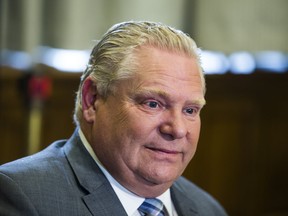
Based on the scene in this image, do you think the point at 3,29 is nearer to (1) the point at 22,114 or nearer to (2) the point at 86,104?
(1) the point at 22,114

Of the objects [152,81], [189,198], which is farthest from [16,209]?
[189,198]

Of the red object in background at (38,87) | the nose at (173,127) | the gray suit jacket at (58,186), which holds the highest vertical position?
the nose at (173,127)

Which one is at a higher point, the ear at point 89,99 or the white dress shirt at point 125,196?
the ear at point 89,99

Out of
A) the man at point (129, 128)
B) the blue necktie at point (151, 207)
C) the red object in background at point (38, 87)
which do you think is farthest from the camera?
the red object in background at point (38, 87)

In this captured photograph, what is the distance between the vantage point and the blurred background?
3.72 metres

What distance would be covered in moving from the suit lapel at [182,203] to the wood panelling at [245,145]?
226 cm

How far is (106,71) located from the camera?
6.15ft

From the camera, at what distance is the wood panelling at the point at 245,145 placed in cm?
453

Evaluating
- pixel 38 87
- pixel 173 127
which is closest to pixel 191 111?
pixel 173 127

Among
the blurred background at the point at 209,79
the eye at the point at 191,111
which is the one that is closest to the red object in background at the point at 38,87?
the blurred background at the point at 209,79

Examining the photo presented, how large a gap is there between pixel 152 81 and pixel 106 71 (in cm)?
15

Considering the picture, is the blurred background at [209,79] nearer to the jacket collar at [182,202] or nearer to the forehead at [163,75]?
the jacket collar at [182,202]

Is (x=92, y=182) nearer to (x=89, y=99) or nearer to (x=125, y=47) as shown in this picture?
(x=89, y=99)

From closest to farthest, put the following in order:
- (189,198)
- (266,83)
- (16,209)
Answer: (16,209), (189,198), (266,83)
